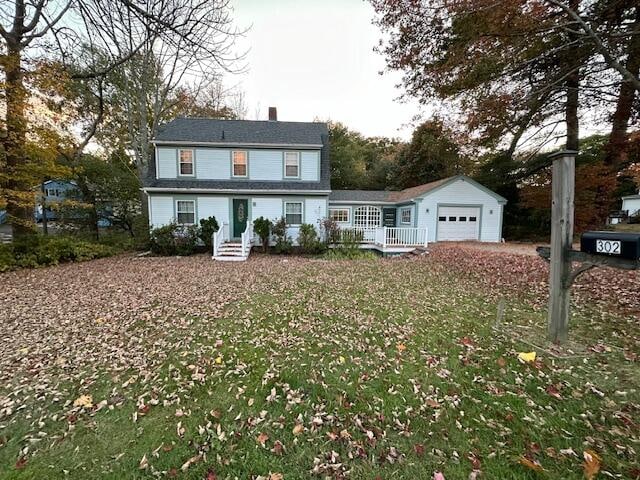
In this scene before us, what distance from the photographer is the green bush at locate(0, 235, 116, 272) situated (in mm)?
9273

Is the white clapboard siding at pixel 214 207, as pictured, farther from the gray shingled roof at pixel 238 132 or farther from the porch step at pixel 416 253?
the porch step at pixel 416 253

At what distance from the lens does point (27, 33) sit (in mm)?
9352

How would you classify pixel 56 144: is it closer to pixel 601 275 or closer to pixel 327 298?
pixel 327 298

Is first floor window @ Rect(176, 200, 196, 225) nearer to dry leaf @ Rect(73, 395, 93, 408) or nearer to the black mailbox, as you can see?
dry leaf @ Rect(73, 395, 93, 408)

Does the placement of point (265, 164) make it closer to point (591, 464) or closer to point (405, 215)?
point (405, 215)

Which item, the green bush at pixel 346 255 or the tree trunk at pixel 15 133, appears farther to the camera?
the green bush at pixel 346 255

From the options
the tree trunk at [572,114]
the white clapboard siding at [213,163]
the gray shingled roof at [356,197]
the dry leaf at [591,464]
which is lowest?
the dry leaf at [591,464]

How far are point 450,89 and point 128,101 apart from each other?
1615 cm

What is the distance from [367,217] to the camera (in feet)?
55.4

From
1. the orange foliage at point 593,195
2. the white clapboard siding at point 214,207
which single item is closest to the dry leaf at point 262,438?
the white clapboard siding at point 214,207

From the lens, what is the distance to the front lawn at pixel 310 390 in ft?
7.20

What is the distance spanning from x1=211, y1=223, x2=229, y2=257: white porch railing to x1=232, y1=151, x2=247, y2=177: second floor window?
257 cm

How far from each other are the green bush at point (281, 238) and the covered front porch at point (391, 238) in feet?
7.85

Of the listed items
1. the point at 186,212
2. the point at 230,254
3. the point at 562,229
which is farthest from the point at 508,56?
the point at 186,212
